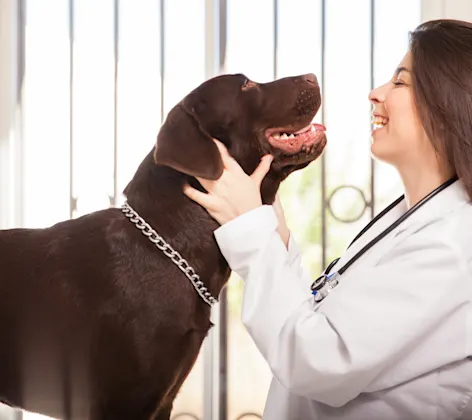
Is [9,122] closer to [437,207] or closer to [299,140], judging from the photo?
[299,140]

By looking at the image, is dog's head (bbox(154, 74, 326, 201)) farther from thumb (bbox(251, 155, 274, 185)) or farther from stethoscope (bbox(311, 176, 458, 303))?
stethoscope (bbox(311, 176, 458, 303))

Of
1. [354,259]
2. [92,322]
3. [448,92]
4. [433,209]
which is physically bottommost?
[92,322]

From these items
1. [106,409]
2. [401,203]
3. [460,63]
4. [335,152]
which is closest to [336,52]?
[335,152]

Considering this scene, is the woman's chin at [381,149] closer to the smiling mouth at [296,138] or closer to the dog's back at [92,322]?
the smiling mouth at [296,138]

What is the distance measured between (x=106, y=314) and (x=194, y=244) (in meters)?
0.21

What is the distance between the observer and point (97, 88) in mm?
2402

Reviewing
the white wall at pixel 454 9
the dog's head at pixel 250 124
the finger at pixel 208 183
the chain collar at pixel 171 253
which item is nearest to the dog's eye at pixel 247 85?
the dog's head at pixel 250 124

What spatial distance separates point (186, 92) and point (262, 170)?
47.4 inches

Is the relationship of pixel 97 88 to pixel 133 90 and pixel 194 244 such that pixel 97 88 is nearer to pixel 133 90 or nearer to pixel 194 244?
pixel 133 90

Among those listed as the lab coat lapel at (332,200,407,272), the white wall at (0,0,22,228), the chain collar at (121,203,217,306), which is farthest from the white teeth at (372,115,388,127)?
the white wall at (0,0,22,228)

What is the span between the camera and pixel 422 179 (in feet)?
4.01

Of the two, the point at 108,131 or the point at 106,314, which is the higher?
the point at 108,131

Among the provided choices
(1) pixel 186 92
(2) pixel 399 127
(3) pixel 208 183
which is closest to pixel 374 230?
(2) pixel 399 127

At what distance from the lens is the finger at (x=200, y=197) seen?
1.21 metres
